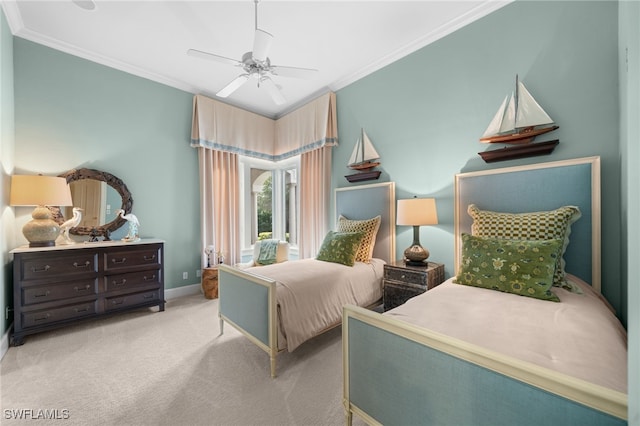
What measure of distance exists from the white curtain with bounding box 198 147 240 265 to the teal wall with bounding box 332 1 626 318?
6.55ft

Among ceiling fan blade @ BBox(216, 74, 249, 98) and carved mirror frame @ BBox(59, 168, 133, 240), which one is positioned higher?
ceiling fan blade @ BBox(216, 74, 249, 98)

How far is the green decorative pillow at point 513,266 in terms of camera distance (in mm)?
1605

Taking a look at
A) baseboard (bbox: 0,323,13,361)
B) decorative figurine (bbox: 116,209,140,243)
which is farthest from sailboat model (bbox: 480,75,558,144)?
baseboard (bbox: 0,323,13,361)

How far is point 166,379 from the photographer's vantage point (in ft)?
6.27

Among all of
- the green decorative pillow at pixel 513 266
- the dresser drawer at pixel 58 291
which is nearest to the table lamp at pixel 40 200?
the dresser drawer at pixel 58 291

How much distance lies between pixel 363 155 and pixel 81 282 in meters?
3.50

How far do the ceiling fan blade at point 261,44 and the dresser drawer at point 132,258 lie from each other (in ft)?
8.29

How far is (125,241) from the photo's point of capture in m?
3.11

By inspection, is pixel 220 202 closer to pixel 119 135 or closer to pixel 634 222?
pixel 119 135

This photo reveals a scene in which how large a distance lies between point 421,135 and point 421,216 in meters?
1.01

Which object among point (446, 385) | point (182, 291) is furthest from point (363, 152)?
point (182, 291)

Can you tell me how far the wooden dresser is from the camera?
2438 millimetres

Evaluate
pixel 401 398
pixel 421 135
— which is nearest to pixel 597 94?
pixel 421 135

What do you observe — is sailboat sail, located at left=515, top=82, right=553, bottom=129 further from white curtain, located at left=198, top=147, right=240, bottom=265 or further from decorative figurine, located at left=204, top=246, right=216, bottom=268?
decorative figurine, located at left=204, top=246, right=216, bottom=268
